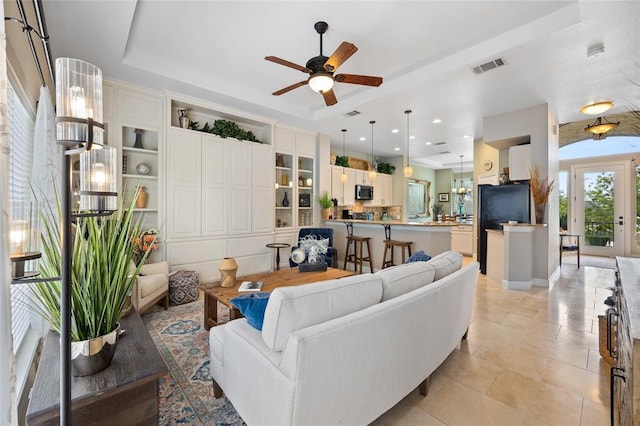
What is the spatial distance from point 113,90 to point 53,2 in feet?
4.92

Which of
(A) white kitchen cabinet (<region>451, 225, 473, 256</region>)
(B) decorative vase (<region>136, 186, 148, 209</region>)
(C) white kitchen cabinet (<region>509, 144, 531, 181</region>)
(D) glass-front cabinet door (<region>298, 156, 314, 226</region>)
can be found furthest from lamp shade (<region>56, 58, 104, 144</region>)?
(A) white kitchen cabinet (<region>451, 225, 473, 256</region>)

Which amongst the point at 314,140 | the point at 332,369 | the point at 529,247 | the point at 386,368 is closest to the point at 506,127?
the point at 529,247

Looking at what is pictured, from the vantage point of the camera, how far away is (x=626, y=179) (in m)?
6.57

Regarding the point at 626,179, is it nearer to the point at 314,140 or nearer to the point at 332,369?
the point at 314,140

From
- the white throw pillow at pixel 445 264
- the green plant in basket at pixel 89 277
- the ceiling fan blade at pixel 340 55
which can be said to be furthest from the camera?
the ceiling fan blade at pixel 340 55

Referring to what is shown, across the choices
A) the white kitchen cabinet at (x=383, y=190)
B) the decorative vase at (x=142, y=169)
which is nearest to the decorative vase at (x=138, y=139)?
the decorative vase at (x=142, y=169)

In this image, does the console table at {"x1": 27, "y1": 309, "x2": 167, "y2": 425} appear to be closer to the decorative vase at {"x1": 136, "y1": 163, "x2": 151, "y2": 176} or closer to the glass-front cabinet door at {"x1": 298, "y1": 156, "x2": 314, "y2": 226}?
the decorative vase at {"x1": 136, "y1": 163, "x2": 151, "y2": 176}

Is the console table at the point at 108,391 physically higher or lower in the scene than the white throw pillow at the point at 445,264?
lower

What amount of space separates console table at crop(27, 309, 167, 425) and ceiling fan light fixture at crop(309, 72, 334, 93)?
2.72 metres

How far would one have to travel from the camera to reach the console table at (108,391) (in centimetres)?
110

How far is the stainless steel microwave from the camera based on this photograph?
24.7 feet

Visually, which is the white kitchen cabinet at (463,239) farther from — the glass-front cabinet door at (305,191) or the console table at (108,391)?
the console table at (108,391)

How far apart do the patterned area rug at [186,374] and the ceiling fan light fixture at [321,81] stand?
286 cm

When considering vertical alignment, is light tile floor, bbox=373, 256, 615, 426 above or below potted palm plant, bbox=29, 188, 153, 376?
below
